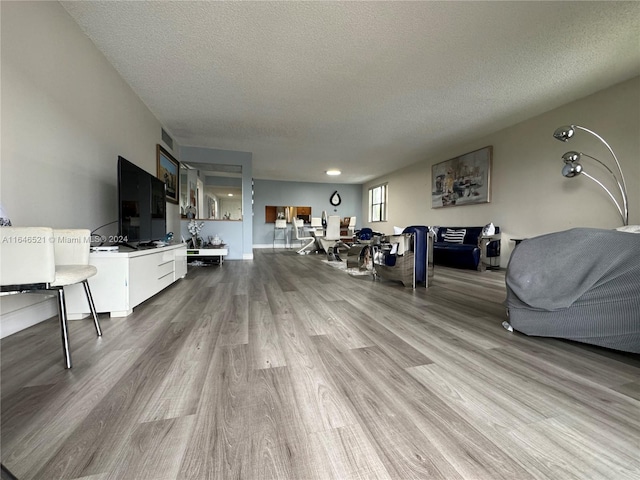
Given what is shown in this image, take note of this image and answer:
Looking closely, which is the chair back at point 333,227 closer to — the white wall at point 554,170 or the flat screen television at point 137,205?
the white wall at point 554,170

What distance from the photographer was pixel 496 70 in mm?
2977

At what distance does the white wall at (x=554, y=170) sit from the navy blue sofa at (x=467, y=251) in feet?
1.01

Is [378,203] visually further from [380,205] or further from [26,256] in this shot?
[26,256]

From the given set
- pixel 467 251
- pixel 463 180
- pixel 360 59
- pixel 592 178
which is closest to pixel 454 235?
pixel 467 251

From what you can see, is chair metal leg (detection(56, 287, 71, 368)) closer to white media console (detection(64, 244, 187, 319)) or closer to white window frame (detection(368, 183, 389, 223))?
white media console (detection(64, 244, 187, 319))

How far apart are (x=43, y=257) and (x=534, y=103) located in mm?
5536

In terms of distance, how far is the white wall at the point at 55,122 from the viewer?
5.61 feet

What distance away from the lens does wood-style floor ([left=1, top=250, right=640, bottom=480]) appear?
0.78 metres

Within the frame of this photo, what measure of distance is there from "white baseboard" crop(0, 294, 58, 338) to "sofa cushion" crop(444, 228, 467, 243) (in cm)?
593

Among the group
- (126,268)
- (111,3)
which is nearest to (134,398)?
(126,268)

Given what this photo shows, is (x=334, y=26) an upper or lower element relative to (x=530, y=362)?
upper

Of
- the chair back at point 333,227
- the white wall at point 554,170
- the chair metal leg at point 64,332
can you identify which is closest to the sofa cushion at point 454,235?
the white wall at point 554,170

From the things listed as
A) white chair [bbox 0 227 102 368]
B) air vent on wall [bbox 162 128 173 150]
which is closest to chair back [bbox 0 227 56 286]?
white chair [bbox 0 227 102 368]

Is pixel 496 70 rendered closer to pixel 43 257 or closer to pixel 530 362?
pixel 530 362
